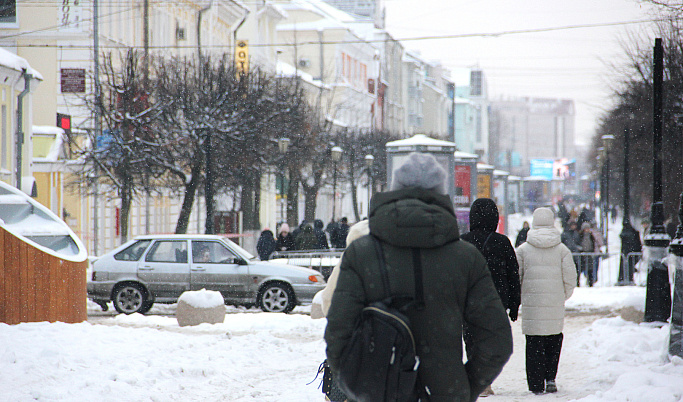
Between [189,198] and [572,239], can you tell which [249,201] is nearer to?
[189,198]

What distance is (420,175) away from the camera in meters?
3.62

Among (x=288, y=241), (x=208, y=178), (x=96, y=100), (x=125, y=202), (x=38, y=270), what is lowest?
(x=288, y=241)

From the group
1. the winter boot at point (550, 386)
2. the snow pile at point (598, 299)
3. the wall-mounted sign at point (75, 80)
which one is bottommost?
the snow pile at point (598, 299)

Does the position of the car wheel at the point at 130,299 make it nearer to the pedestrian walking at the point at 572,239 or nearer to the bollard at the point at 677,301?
the bollard at the point at 677,301

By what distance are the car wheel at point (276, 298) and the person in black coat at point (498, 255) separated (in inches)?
348

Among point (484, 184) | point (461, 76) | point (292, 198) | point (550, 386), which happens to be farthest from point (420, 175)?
point (461, 76)

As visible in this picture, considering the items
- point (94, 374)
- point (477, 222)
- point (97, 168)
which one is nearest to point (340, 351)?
point (477, 222)

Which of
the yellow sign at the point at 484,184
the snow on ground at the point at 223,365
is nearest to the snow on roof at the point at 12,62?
the snow on ground at the point at 223,365

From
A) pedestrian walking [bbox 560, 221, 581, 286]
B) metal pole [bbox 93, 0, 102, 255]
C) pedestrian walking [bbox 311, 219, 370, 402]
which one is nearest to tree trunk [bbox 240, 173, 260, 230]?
metal pole [bbox 93, 0, 102, 255]

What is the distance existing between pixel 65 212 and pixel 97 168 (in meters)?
4.65

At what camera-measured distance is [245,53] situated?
133 ft

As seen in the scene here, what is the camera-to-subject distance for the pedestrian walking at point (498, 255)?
24.2 feet

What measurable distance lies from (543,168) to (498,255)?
100.0 metres

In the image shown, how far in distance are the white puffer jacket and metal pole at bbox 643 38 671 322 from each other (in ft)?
17.5
